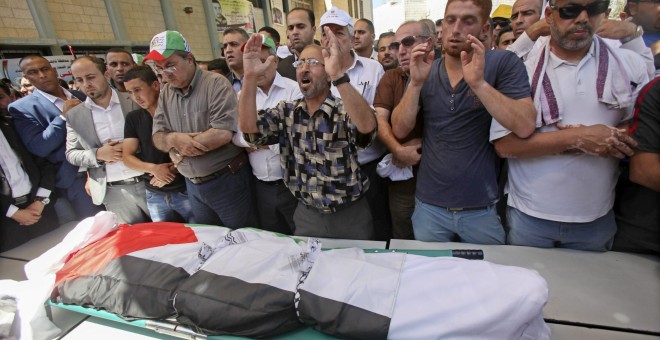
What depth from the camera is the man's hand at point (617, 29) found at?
1.77 m

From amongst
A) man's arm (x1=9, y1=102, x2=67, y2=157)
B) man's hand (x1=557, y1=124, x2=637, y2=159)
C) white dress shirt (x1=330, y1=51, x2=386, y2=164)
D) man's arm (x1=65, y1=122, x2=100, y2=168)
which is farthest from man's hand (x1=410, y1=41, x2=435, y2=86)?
man's arm (x1=9, y1=102, x2=67, y2=157)

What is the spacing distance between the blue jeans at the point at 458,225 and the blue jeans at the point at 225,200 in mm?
1323

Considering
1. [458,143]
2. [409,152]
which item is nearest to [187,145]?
[409,152]

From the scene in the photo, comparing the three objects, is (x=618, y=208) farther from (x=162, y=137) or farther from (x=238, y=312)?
(x=162, y=137)

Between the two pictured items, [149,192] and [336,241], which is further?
[149,192]

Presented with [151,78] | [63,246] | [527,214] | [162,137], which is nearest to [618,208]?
[527,214]

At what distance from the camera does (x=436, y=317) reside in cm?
109

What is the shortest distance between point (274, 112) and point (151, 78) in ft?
4.07

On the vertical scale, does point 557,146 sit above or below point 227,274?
above

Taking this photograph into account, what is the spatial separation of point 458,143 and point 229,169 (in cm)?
159

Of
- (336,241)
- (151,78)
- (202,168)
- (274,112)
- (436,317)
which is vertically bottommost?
(336,241)

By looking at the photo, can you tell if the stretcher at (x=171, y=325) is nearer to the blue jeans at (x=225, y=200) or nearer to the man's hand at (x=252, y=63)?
the blue jeans at (x=225, y=200)

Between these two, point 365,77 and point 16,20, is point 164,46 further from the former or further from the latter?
point 16,20

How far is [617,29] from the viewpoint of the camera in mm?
1806
